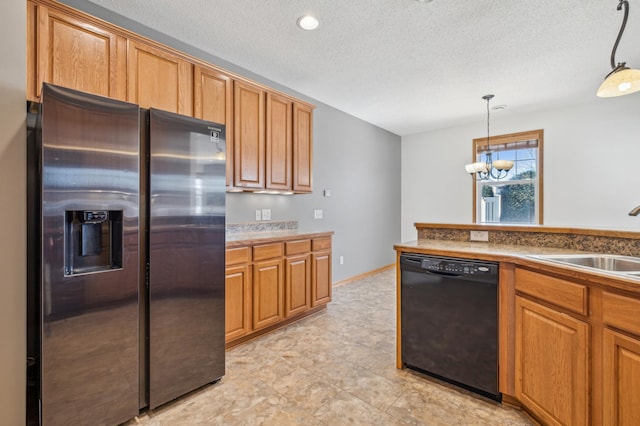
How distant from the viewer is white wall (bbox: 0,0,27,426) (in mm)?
1410

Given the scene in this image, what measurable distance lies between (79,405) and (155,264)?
767mm

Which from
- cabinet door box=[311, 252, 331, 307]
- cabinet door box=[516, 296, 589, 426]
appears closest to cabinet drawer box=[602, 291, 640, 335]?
cabinet door box=[516, 296, 589, 426]

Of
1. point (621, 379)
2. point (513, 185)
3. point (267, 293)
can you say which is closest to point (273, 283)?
point (267, 293)

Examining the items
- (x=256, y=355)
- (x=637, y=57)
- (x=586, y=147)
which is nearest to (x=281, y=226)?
(x=256, y=355)

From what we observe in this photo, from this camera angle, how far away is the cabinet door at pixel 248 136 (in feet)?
9.57

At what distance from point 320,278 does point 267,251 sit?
2.99ft

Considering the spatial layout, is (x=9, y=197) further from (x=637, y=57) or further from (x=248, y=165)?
(x=637, y=57)

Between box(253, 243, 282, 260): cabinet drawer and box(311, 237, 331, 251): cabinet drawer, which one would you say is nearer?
box(253, 243, 282, 260): cabinet drawer

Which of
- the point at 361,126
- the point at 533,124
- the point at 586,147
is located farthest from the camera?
the point at 361,126

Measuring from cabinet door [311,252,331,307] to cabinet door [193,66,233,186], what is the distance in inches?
52.4

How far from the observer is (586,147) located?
4.47 m

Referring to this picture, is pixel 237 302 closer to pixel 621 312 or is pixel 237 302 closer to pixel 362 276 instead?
pixel 621 312

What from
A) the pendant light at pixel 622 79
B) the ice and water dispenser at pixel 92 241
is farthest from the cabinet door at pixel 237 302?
the pendant light at pixel 622 79

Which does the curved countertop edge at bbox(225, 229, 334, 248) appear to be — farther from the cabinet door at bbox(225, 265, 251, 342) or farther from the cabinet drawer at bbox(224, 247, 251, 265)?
the cabinet door at bbox(225, 265, 251, 342)
